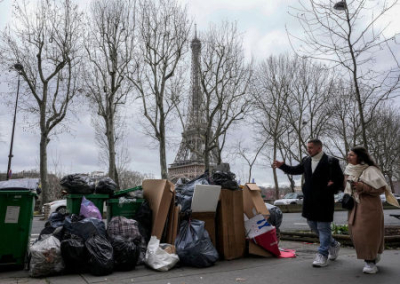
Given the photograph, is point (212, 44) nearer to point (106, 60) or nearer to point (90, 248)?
point (106, 60)

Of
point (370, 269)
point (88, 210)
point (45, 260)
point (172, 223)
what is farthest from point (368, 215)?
point (45, 260)

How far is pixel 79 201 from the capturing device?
4965mm

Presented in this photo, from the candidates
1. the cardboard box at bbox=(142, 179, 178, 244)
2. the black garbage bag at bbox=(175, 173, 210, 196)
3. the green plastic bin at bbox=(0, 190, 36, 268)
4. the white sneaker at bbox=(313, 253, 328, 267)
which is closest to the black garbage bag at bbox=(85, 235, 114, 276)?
the cardboard box at bbox=(142, 179, 178, 244)

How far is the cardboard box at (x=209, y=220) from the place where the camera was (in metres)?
4.94

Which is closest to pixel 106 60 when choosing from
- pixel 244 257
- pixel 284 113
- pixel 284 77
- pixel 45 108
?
pixel 45 108

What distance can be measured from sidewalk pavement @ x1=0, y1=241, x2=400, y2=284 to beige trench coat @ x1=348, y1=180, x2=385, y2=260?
27cm

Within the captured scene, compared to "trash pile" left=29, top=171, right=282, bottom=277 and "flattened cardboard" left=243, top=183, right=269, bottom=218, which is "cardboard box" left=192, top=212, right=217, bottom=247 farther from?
"flattened cardboard" left=243, top=183, right=269, bottom=218

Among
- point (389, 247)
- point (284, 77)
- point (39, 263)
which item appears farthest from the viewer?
point (284, 77)

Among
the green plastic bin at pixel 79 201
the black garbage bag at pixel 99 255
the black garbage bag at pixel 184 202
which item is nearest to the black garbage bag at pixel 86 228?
the black garbage bag at pixel 99 255

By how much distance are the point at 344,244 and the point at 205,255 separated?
10.0 ft

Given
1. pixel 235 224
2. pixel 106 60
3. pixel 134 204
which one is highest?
pixel 106 60

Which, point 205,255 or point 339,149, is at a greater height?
point 339,149

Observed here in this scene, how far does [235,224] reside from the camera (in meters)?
5.13

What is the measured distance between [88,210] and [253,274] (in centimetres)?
243
